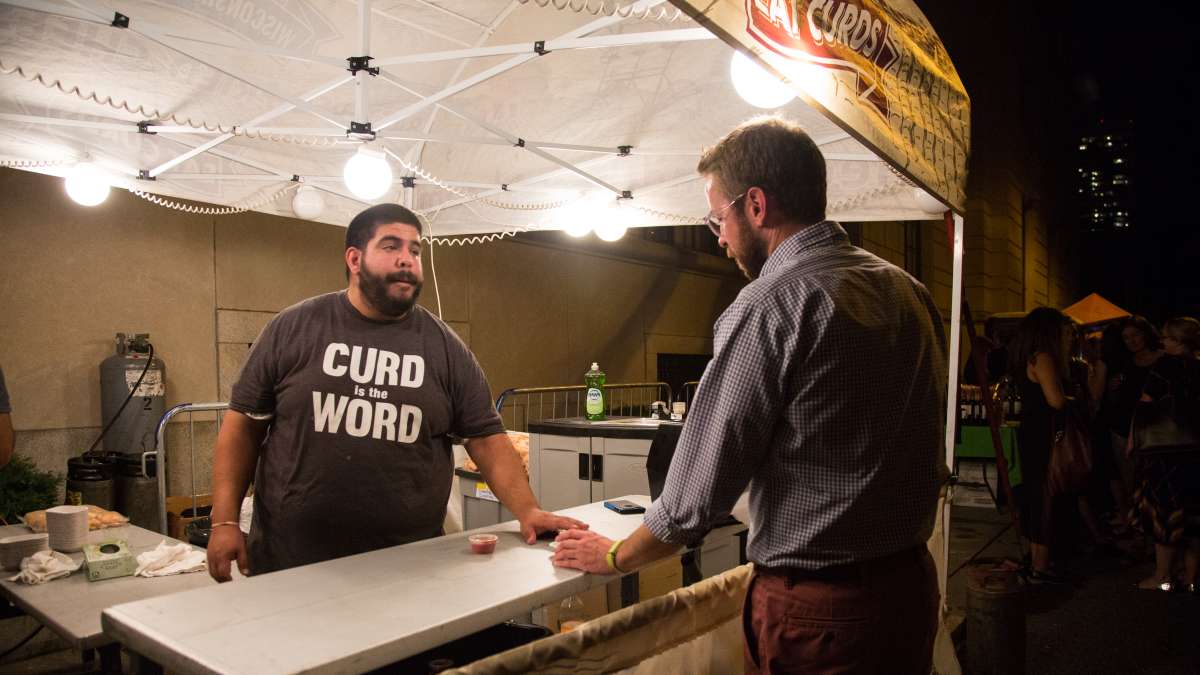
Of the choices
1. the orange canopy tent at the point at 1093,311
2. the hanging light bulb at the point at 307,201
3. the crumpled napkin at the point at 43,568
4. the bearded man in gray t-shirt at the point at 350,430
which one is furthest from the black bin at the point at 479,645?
the orange canopy tent at the point at 1093,311

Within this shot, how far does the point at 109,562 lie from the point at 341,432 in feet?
4.78

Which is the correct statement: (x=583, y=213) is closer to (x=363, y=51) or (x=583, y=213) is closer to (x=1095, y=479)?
(x=363, y=51)

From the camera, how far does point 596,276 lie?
473 inches

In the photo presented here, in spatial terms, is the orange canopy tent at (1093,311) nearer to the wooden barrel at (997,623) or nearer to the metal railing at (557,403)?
the metal railing at (557,403)

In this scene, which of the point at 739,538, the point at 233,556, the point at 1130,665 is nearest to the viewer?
the point at 233,556

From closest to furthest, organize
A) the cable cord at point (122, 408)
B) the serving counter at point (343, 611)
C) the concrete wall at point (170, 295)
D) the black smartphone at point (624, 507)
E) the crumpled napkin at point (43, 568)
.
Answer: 1. the serving counter at point (343, 611)
2. the black smartphone at point (624, 507)
3. the crumpled napkin at point (43, 568)
4. the concrete wall at point (170, 295)
5. the cable cord at point (122, 408)

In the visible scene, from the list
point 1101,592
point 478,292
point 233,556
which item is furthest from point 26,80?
point 1101,592

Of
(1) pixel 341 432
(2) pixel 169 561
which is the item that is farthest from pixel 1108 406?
(2) pixel 169 561

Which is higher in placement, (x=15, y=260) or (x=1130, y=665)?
(x=15, y=260)

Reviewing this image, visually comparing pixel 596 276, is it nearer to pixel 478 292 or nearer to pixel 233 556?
pixel 478 292

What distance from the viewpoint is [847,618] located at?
1582mm

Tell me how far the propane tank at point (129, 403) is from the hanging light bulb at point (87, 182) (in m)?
1.60

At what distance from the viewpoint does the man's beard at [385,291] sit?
2.55 metres

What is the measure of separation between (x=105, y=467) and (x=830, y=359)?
6.27 m
